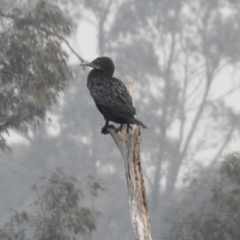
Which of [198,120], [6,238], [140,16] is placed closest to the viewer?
[6,238]

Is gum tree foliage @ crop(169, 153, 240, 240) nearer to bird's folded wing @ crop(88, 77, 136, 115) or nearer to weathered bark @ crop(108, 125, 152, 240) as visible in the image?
bird's folded wing @ crop(88, 77, 136, 115)

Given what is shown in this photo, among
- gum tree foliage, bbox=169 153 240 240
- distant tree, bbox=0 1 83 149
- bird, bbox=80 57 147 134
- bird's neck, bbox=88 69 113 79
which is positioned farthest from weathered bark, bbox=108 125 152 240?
distant tree, bbox=0 1 83 149

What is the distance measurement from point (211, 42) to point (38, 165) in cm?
806

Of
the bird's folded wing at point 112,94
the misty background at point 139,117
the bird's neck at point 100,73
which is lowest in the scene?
the bird's folded wing at point 112,94

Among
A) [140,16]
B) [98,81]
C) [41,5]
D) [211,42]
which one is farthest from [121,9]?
[98,81]

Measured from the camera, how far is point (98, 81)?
7129 millimetres

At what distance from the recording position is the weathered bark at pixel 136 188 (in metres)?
6.07

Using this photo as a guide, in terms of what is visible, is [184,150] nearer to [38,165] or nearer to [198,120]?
[198,120]

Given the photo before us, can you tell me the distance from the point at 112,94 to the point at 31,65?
7.51 metres

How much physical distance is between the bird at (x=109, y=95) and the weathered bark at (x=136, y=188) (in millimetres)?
271

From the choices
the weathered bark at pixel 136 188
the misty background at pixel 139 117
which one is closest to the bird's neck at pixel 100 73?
the weathered bark at pixel 136 188

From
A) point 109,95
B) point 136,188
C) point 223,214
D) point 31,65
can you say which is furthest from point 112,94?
point 31,65

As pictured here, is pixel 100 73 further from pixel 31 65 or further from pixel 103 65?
pixel 31 65

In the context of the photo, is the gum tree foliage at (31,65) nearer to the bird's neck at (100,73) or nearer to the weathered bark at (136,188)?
the bird's neck at (100,73)
